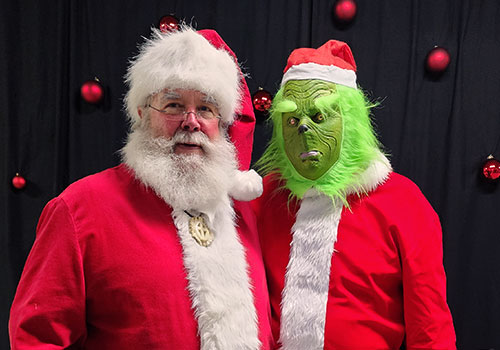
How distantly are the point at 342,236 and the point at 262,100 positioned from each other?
0.90 meters

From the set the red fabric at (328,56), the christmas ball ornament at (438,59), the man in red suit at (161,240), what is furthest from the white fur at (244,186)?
the christmas ball ornament at (438,59)

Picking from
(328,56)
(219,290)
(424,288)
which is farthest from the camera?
(328,56)

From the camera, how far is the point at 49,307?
1.24m

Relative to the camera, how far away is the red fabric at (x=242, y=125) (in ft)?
5.55

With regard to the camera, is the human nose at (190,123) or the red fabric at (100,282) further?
the human nose at (190,123)

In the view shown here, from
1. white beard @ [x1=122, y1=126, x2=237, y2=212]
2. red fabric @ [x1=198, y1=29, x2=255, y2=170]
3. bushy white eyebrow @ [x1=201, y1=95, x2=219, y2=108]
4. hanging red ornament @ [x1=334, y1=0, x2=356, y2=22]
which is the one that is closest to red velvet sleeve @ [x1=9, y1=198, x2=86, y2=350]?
white beard @ [x1=122, y1=126, x2=237, y2=212]

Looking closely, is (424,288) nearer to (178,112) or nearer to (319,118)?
(319,118)

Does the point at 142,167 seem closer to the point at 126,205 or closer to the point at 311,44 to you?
the point at 126,205

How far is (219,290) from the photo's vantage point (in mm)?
1376

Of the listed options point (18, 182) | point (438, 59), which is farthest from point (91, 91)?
point (438, 59)

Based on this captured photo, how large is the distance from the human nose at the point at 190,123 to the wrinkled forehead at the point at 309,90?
47cm

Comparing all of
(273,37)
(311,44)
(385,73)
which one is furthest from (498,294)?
(273,37)

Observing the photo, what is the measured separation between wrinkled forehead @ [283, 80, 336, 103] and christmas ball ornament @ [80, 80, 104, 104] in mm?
1055

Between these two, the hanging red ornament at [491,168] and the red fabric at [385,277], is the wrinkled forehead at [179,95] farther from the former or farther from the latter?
the hanging red ornament at [491,168]
